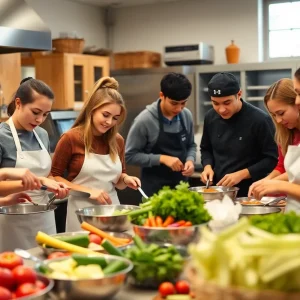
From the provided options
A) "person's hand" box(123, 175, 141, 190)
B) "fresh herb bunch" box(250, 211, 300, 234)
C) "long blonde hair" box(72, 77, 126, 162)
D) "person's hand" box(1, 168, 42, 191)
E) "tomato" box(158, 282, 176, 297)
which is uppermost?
"long blonde hair" box(72, 77, 126, 162)

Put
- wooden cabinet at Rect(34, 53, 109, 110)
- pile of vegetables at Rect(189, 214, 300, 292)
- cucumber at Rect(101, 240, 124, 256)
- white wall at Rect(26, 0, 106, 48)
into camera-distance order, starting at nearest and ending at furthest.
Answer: pile of vegetables at Rect(189, 214, 300, 292) < cucumber at Rect(101, 240, 124, 256) < wooden cabinet at Rect(34, 53, 109, 110) < white wall at Rect(26, 0, 106, 48)

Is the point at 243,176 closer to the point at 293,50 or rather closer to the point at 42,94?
the point at 42,94

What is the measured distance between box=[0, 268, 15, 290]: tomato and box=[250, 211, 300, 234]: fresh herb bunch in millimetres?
672

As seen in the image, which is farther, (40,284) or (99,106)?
(99,106)

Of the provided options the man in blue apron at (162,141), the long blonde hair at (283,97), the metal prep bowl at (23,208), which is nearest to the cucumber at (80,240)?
the metal prep bowl at (23,208)

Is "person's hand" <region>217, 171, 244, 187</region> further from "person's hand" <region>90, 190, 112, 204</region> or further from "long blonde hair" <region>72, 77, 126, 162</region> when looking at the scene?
"person's hand" <region>90, 190, 112, 204</region>

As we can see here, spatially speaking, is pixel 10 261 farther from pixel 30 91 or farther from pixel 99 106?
pixel 99 106

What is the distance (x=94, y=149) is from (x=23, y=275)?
146 cm

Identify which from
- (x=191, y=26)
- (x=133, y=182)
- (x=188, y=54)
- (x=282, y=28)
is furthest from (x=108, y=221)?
(x=191, y=26)

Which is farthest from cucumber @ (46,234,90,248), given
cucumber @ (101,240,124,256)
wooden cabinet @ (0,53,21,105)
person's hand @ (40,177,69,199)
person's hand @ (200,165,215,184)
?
wooden cabinet @ (0,53,21,105)

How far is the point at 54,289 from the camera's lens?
1.46 metres

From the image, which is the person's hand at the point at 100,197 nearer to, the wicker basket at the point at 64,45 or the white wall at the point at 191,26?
the wicker basket at the point at 64,45

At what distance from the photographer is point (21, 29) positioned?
3.53m

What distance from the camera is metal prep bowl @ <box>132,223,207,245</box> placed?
181 centimetres
